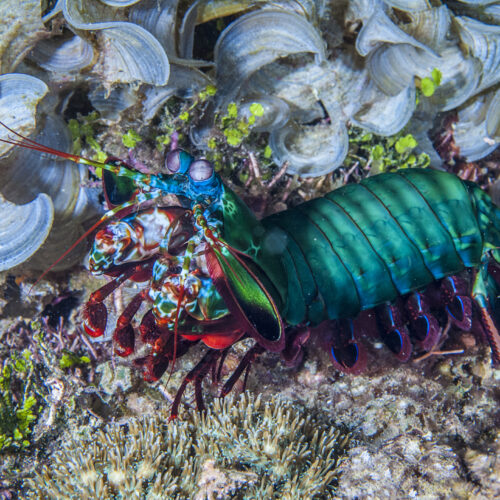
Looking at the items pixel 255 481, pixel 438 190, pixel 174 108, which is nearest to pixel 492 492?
pixel 255 481

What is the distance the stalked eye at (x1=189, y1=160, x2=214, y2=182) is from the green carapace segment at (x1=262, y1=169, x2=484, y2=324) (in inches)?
35.3

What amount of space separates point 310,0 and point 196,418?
323 cm

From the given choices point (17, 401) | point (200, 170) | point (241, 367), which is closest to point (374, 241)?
point (241, 367)

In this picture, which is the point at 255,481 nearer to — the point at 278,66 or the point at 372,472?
the point at 372,472

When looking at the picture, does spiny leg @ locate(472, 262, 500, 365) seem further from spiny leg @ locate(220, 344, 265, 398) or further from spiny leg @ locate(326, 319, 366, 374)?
spiny leg @ locate(220, 344, 265, 398)

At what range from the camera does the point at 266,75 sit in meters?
3.81

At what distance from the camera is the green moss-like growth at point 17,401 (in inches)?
134

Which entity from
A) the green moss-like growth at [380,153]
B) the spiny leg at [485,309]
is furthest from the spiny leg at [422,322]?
the green moss-like growth at [380,153]

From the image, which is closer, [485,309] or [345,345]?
[345,345]

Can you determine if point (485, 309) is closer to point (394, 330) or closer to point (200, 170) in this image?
point (394, 330)

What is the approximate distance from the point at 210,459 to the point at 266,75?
308cm

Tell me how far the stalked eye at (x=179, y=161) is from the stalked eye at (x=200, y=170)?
195mm

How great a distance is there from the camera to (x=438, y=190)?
3662 millimetres

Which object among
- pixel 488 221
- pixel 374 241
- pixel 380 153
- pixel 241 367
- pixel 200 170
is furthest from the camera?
pixel 380 153
